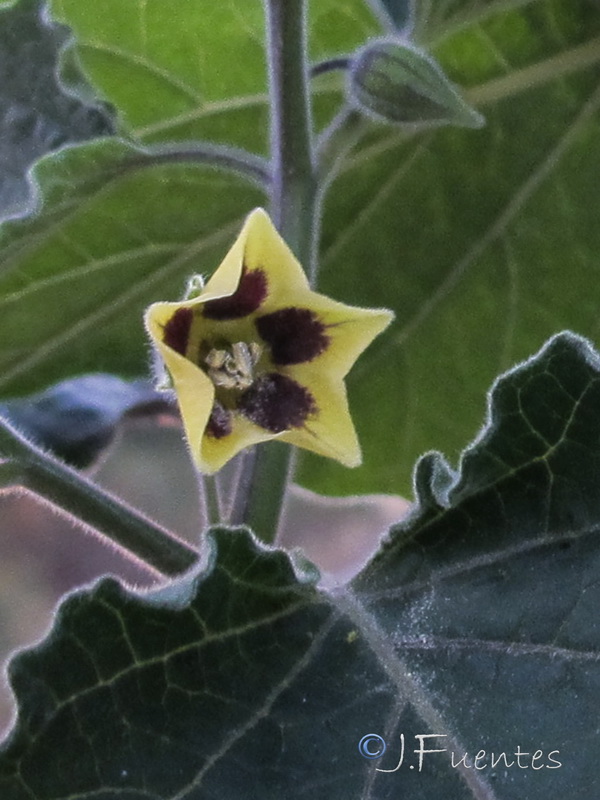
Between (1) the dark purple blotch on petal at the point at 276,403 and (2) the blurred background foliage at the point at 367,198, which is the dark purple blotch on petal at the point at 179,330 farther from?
(2) the blurred background foliage at the point at 367,198

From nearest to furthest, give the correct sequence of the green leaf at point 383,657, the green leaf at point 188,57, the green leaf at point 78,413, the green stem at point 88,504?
the green leaf at point 383,657, the green stem at point 88,504, the green leaf at point 78,413, the green leaf at point 188,57

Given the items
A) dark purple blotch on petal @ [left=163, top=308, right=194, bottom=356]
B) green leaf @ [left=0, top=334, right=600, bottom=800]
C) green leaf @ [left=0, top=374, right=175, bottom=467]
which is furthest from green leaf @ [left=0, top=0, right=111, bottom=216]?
green leaf @ [left=0, top=334, right=600, bottom=800]

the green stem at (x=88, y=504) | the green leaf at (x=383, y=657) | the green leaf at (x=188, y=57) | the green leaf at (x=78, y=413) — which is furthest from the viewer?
the green leaf at (x=188, y=57)

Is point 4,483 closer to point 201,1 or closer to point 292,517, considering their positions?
point 201,1

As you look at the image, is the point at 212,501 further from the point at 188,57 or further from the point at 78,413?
the point at 188,57

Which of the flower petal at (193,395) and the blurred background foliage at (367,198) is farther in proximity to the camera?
the blurred background foliage at (367,198)

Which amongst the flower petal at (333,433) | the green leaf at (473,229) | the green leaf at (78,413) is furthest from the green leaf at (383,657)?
the green leaf at (473,229)

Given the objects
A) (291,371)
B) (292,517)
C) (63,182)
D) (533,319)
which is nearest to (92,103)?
(63,182)
